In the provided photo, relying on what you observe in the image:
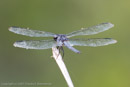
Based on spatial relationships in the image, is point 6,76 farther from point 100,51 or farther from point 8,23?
point 100,51

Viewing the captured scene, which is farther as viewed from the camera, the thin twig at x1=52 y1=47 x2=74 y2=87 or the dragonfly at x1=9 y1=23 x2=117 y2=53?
the dragonfly at x1=9 y1=23 x2=117 y2=53

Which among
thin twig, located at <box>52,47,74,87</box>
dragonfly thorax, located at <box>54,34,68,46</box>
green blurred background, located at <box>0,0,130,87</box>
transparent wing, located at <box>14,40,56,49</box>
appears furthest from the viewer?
green blurred background, located at <box>0,0,130,87</box>

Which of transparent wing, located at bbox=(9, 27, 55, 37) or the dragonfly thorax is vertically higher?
transparent wing, located at bbox=(9, 27, 55, 37)

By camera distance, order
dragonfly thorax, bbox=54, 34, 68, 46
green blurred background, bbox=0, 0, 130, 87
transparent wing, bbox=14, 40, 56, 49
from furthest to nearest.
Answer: green blurred background, bbox=0, 0, 130, 87 → dragonfly thorax, bbox=54, 34, 68, 46 → transparent wing, bbox=14, 40, 56, 49

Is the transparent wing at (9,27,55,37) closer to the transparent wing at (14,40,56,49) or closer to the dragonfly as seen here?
the dragonfly

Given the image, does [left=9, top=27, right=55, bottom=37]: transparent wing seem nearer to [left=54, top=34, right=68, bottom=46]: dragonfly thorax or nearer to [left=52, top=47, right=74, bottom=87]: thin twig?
[left=54, top=34, right=68, bottom=46]: dragonfly thorax

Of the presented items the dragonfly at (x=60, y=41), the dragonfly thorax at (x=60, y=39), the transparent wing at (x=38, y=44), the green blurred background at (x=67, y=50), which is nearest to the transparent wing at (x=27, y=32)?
the dragonfly at (x=60, y=41)

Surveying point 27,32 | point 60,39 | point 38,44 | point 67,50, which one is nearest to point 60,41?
point 60,39

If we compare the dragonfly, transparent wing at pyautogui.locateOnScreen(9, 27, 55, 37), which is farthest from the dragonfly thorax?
transparent wing at pyautogui.locateOnScreen(9, 27, 55, 37)

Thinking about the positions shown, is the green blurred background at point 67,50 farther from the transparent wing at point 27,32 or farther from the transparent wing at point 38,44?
the transparent wing at point 38,44

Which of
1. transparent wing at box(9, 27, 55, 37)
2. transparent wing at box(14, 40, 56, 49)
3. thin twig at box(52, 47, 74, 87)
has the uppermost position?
transparent wing at box(9, 27, 55, 37)
